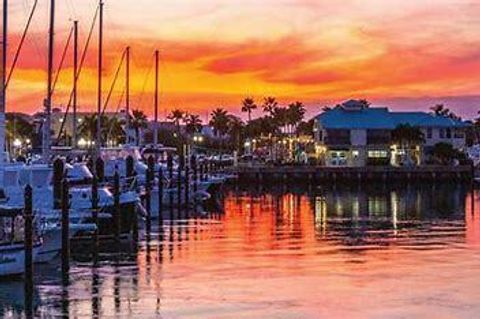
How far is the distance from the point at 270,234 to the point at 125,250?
526 inches

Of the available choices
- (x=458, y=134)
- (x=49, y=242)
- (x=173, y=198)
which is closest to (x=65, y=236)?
(x=49, y=242)

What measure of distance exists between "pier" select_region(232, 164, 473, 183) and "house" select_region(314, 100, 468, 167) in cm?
1721

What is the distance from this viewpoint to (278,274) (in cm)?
4266

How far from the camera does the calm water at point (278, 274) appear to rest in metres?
34.8

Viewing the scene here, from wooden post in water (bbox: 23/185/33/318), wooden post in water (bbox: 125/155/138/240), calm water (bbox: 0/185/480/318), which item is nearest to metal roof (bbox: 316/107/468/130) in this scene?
wooden post in water (bbox: 125/155/138/240)

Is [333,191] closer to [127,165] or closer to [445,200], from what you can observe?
[445,200]

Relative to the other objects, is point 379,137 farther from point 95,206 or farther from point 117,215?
point 95,206

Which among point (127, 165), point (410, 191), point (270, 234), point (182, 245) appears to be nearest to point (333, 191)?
point (410, 191)

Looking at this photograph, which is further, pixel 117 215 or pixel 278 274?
pixel 117 215

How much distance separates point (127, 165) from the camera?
7656 centimetres

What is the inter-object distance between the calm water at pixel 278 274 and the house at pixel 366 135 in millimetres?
93788

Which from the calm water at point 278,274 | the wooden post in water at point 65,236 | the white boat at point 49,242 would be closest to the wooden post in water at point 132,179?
the calm water at point 278,274

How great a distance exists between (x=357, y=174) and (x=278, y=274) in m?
107

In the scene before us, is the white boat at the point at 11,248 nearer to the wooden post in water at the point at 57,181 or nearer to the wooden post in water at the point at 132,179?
the wooden post in water at the point at 57,181
